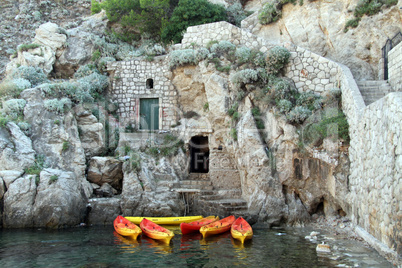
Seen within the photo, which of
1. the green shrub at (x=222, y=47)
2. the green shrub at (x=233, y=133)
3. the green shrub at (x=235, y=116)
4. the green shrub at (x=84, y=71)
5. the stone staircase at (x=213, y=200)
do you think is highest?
the green shrub at (x=222, y=47)

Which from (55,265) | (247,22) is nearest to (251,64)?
(247,22)

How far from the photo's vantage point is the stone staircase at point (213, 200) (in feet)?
43.7

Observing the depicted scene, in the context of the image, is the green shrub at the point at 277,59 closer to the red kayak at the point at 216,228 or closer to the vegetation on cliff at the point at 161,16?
the vegetation on cliff at the point at 161,16

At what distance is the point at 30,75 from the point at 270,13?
38.9 feet

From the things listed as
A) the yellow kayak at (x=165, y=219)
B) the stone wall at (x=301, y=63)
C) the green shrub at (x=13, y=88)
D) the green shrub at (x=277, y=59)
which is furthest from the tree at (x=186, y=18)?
the yellow kayak at (x=165, y=219)

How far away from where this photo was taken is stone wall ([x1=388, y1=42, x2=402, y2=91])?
10844 millimetres

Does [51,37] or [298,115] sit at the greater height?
[51,37]

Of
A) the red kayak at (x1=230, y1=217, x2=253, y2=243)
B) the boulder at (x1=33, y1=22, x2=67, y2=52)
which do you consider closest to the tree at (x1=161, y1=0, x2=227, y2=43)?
the boulder at (x1=33, y1=22, x2=67, y2=52)

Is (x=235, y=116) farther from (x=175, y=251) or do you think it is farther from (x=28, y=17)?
(x=28, y=17)

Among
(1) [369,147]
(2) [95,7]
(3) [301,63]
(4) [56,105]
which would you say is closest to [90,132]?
(4) [56,105]

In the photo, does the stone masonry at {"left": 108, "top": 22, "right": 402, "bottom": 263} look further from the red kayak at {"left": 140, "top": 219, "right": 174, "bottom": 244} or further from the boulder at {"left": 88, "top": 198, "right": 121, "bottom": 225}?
the red kayak at {"left": 140, "top": 219, "right": 174, "bottom": 244}

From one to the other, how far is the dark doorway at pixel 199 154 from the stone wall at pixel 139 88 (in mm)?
1574

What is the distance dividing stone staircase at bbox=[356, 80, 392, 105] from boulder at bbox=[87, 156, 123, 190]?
9894mm

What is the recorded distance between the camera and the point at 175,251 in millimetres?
9609
